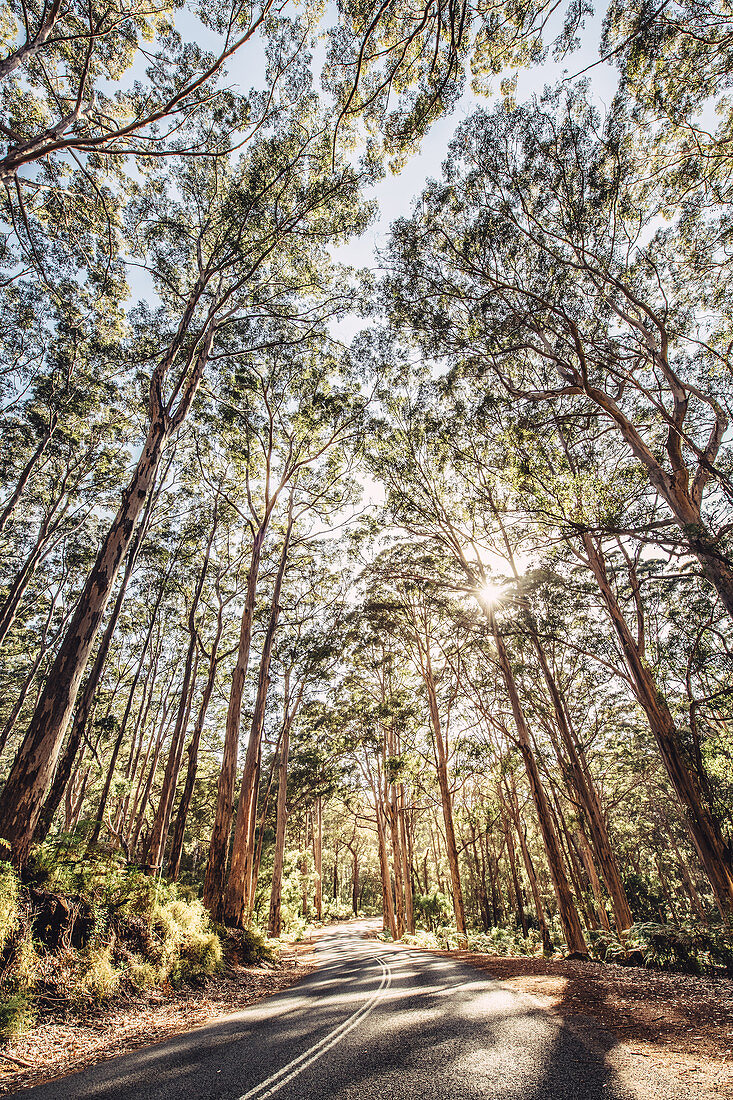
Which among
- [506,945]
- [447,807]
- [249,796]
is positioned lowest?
[506,945]

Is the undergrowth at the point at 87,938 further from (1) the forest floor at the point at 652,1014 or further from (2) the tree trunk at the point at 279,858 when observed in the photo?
(2) the tree trunk at the point at 279,858

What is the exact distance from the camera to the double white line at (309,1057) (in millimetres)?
3404

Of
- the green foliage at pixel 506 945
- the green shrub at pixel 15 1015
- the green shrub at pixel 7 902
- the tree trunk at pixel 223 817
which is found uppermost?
the tree trunk at pixel 223 817

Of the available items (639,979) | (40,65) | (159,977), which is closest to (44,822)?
(159,977)

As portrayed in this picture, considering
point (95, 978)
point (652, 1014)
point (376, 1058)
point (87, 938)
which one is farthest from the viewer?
point (87, 938)

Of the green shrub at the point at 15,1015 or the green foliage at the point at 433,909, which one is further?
the green foliage at the point at 433,909

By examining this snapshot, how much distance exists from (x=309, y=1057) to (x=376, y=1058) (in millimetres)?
624

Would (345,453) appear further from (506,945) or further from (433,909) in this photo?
(433,909)

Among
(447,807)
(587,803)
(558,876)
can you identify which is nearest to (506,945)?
(447,807)

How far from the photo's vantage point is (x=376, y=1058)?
13.2 ft

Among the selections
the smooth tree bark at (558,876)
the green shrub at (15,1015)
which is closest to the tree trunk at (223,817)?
the green shrub at (15,1015)

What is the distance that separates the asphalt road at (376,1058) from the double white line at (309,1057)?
1 centimetres

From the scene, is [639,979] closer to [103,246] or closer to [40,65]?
[103,246]

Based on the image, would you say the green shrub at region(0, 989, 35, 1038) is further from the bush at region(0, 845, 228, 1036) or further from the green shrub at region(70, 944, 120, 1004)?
the green shrub at region(70, 944, 120, 1004)
